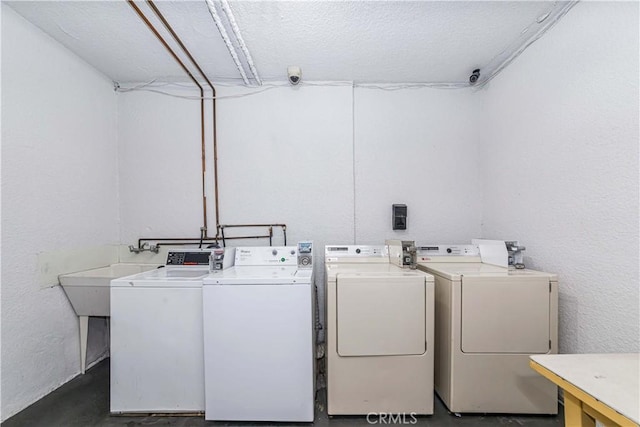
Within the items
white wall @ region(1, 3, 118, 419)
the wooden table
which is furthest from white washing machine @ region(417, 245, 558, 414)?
white wall @ region(1, 3, 118, 419)

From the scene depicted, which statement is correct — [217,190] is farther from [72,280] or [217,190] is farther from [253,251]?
[72,280]

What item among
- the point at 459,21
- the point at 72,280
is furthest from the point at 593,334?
the point at 72,280

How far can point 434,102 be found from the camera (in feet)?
8.36

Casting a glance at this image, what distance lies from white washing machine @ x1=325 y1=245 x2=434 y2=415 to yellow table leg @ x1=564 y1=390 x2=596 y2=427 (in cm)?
67

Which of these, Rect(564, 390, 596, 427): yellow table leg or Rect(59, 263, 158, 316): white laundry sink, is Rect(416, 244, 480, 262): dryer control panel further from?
Rect(59, 263, 158, 316): white laundry sink

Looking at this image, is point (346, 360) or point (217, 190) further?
point (217, 190)

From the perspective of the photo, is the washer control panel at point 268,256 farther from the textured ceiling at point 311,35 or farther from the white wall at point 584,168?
the white wall at point 584,168

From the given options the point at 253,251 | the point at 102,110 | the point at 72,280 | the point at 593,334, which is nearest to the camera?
the point at 593,334

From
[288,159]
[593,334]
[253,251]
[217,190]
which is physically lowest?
[593,334]

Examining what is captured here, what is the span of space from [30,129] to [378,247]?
258cm

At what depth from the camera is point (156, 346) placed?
5.44 feet

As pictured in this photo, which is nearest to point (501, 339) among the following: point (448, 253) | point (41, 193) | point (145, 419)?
point (448, 253)

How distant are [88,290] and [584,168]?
3.37 m

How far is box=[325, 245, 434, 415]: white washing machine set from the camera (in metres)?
1.59
